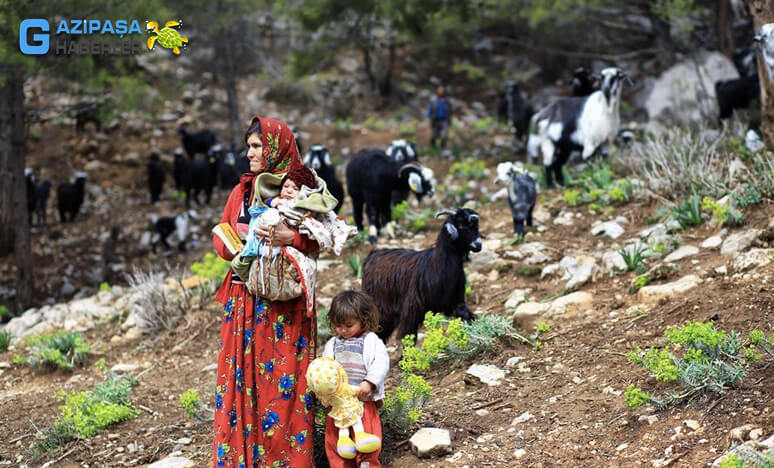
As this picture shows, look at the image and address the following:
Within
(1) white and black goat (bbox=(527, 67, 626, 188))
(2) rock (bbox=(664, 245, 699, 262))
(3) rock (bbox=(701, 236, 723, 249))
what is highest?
(1) white and black goat (bbox=(527, 67, 626, 188))

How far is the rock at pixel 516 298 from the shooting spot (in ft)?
20.7

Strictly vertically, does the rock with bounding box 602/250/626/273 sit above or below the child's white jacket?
above

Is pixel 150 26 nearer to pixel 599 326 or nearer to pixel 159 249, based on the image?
pixel 159 249

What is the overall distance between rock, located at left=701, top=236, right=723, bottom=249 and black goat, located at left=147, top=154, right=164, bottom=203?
442 inches

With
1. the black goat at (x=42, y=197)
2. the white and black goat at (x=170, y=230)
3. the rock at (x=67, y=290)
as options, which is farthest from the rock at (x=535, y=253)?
the black goat at (x=42, y=197)

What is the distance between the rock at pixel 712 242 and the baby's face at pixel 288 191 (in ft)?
12.8

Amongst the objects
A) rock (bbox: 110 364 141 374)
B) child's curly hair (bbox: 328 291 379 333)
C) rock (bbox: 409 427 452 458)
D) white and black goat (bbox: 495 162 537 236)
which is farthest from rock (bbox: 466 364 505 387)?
rock (bbox: 110 364 141 374)

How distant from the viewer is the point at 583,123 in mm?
9258

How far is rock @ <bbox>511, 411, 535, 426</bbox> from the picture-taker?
14.3 feet

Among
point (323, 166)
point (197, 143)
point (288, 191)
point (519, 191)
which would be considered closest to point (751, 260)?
point (519, 191)

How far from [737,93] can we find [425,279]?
808 cm

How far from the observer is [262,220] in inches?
152

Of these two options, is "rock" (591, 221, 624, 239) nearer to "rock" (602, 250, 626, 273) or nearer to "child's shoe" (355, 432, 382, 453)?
"rock" (602, 250, 626, 273)

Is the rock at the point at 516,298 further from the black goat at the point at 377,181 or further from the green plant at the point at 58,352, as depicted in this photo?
the green plant at the point at 58,352
